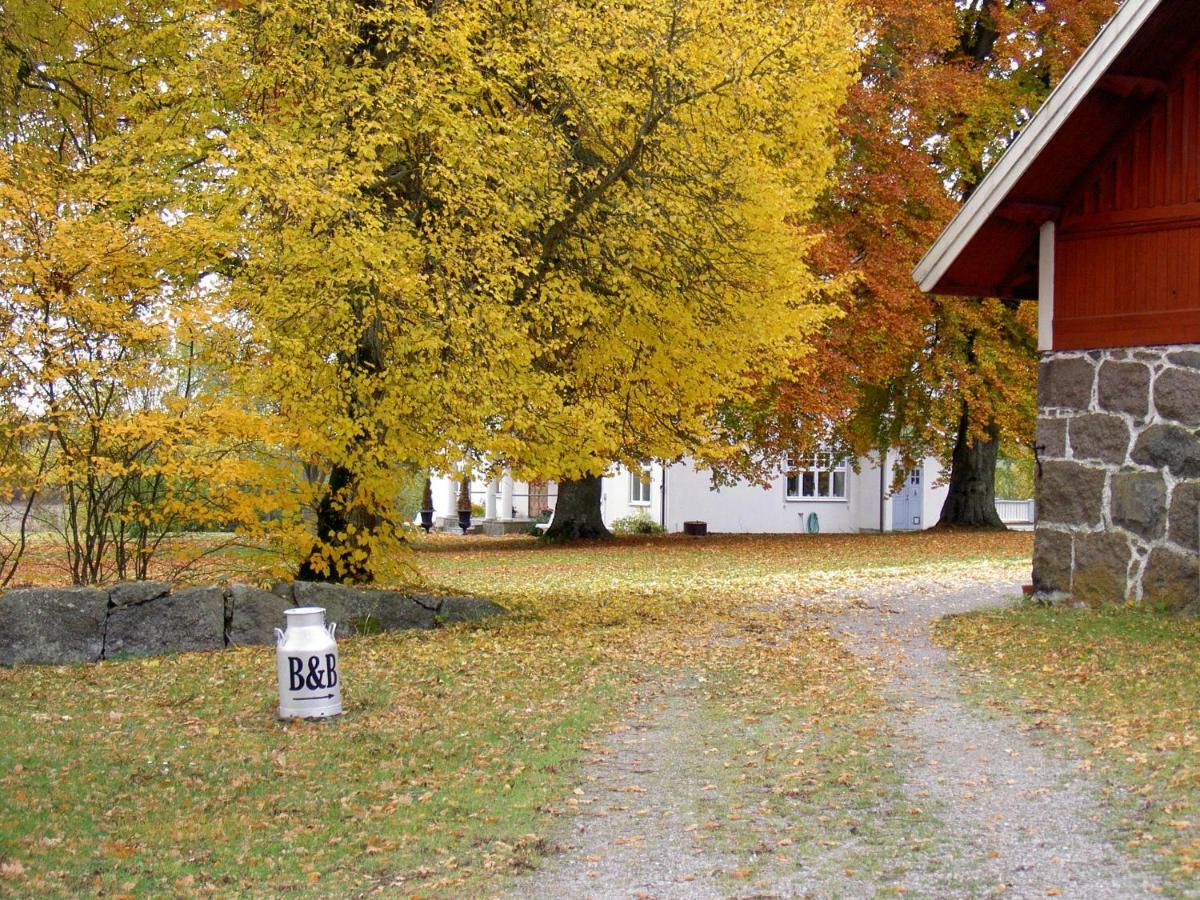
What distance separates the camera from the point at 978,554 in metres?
22.3

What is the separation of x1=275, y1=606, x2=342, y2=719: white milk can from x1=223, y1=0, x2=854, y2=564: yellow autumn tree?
9.89ft

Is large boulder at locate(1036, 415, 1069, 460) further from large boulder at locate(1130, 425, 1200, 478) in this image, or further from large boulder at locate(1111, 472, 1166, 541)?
large boulder at locate(1130, 425, 1200, 478)

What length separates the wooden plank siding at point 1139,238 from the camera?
11.7 m

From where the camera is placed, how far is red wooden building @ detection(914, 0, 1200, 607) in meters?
11.6

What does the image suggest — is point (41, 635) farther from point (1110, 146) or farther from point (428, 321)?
point (1110, 146)

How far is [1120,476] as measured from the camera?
1209 cm

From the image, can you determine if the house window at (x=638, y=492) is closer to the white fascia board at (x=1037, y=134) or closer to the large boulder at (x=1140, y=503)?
the white fascia board at (x=1037, y=134)

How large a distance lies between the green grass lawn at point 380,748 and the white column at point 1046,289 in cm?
375

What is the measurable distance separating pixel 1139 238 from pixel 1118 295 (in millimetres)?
565

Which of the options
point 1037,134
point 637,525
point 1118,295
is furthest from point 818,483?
point 1037,134

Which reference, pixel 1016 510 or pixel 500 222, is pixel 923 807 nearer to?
pixel 500 222

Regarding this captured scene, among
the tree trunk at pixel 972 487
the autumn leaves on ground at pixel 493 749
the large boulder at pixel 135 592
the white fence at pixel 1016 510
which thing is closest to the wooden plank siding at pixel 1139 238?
the autumn leaves on ground at pixel 493 749

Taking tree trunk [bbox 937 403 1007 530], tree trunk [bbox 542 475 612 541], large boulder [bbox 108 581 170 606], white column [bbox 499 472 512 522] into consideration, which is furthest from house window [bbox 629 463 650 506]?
large boulder [bbox 108 581 170 606]

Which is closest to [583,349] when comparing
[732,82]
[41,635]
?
[732,82]
